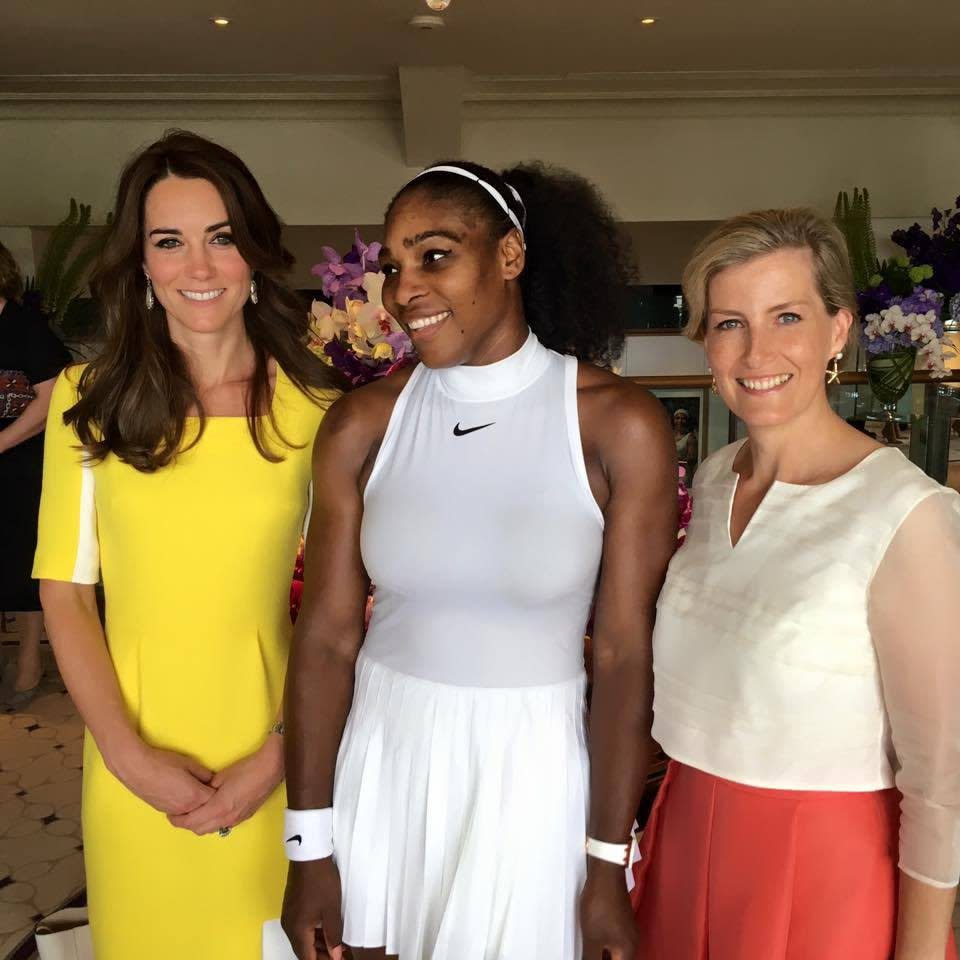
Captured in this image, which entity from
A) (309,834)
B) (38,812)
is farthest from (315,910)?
(38,812)

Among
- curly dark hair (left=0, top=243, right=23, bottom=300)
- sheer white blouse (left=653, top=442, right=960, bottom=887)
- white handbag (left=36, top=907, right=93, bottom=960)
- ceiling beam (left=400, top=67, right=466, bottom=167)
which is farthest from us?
ceiling beam (left=400, top=67, right=466, bottom=167)

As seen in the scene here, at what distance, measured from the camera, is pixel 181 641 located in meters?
1.55

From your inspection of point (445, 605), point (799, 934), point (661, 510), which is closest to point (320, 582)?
point (445, 605)

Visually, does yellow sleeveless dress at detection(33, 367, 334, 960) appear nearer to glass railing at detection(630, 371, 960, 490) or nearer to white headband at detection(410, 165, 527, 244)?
white headband at detection(410, 165, 527, 244)

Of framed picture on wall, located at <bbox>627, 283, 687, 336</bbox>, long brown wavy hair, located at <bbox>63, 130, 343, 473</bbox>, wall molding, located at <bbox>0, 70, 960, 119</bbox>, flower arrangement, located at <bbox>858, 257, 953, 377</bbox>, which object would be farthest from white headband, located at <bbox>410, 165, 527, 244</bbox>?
framed picture on wall, located at <bbox>627, 283, 687, 336</bbox>

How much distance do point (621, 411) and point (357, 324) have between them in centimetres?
64

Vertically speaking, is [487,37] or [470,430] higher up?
[487,37]

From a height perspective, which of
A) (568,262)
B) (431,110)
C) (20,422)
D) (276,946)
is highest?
(431,110)

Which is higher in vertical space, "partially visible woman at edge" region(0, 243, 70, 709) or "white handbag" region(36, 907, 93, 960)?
"partially visible woman at edge" region(0, 243, 70, 709)

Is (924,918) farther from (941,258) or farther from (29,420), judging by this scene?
(941,258)

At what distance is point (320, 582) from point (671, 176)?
574 cm

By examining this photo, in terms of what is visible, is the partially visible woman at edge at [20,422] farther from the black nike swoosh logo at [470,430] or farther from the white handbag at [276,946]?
the black nike swoosh logo at [470,430]

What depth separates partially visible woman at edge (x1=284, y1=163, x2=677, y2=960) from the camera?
1.30m

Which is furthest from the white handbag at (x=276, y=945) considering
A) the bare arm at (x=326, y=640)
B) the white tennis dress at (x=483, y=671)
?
the white tennis dress at (x=483, y=671)
